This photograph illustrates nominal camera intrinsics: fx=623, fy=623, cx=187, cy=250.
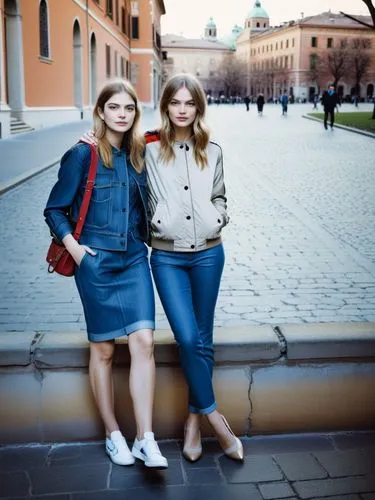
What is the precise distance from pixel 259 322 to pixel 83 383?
1.49m

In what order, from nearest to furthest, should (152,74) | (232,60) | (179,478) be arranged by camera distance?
1. (179,478)
2. (152,74)
3. (232,60)

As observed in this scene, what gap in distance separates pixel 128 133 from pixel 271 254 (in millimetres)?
3495

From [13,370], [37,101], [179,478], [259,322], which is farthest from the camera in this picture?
[37,101]

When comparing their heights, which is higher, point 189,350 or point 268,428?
point 189,350

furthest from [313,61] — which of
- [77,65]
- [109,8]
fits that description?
[77,65]

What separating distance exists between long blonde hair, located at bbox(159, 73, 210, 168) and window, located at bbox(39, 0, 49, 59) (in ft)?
73.8

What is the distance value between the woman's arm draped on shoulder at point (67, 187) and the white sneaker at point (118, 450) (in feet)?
3.57

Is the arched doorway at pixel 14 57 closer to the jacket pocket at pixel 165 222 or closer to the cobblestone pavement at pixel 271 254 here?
the cobblestone pavement at pixel 271 254

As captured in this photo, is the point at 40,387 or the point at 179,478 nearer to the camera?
the point at 179,478

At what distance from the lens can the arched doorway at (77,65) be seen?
3014cm

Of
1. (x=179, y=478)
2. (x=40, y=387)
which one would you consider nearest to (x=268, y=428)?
(x=179, y=478)

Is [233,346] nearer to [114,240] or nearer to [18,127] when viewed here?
[114,240]

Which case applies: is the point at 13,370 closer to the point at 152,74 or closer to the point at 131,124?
the point at 131,124

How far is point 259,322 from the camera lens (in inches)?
178
